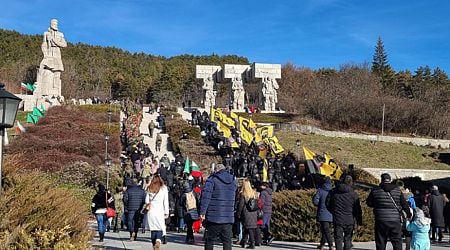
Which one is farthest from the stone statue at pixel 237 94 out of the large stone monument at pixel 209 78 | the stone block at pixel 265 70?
the large stone monument at pixel 209 78

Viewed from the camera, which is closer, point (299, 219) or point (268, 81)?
point (299, 219)

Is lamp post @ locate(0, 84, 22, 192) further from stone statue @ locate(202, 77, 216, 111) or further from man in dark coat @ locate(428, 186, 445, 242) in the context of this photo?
stone statue @ locate(202, 77, 216, 111)

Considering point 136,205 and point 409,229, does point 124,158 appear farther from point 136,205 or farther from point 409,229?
point 409,229

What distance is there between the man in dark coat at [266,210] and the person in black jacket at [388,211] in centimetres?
305

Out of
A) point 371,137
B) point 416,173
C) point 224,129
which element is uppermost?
point 224,129

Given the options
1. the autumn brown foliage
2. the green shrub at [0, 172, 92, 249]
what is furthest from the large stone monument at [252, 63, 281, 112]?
the green shrub at [0, 172, 92, 249]

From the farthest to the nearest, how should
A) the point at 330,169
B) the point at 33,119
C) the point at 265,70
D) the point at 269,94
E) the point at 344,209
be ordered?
the point at 265,70 < the point at 269,94 < the point at 33,119 < the point at 330,169 < the point at 344,209

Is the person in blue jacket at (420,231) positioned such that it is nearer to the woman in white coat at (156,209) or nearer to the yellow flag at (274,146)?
the woman in white coat at (156,209)

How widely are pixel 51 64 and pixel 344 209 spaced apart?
1829 inches

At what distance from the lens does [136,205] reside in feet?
38.1

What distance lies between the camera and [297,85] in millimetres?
85312

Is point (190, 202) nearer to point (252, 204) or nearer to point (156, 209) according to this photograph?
point (252, 204)

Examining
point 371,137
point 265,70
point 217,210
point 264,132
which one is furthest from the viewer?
point 265,70

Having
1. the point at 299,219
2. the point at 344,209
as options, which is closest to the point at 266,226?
the point at 299,219
